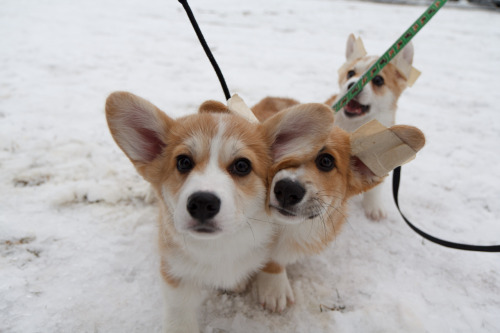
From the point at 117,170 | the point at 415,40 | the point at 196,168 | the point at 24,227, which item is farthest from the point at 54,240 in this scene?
the point at 415,40

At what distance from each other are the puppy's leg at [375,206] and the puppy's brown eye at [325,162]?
0.97 meters

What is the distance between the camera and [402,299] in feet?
6.21

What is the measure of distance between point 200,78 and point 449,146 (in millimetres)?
3145

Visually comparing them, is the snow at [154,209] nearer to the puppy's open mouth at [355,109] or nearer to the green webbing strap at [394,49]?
the puppy's open mouth at [355,109]

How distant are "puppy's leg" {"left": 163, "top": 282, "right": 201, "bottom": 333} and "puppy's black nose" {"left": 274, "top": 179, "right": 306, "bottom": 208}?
0.67 meters

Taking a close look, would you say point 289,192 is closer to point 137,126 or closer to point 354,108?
point 137,126

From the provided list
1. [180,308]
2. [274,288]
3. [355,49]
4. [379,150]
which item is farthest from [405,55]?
[180,308]

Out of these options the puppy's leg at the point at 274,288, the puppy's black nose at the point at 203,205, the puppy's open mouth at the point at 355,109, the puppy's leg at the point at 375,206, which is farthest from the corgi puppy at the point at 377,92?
the puppy's black nose at the point at 203,205

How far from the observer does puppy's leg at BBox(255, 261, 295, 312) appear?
5.97 feet

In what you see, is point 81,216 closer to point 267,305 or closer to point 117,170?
point 117,170

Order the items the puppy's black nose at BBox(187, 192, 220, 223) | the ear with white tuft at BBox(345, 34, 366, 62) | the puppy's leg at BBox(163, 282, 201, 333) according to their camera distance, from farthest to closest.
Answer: the ear with white tuft at BBox(345, 34, 366, 62)
the puppy's leg at BBox(163, 282, 201, 333)
the puppy's black nose at BBox(187, 192, 220, 223)

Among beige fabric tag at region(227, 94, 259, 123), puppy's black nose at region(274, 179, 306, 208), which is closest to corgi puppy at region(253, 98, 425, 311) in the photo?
puppy's black nose at region(274, 179, 306, 208)

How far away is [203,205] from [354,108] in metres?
1.97

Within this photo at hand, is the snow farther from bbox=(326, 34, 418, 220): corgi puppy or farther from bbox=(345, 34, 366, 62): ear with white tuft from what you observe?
bbox=(345, 34, 366, 62): ear with white tuft
